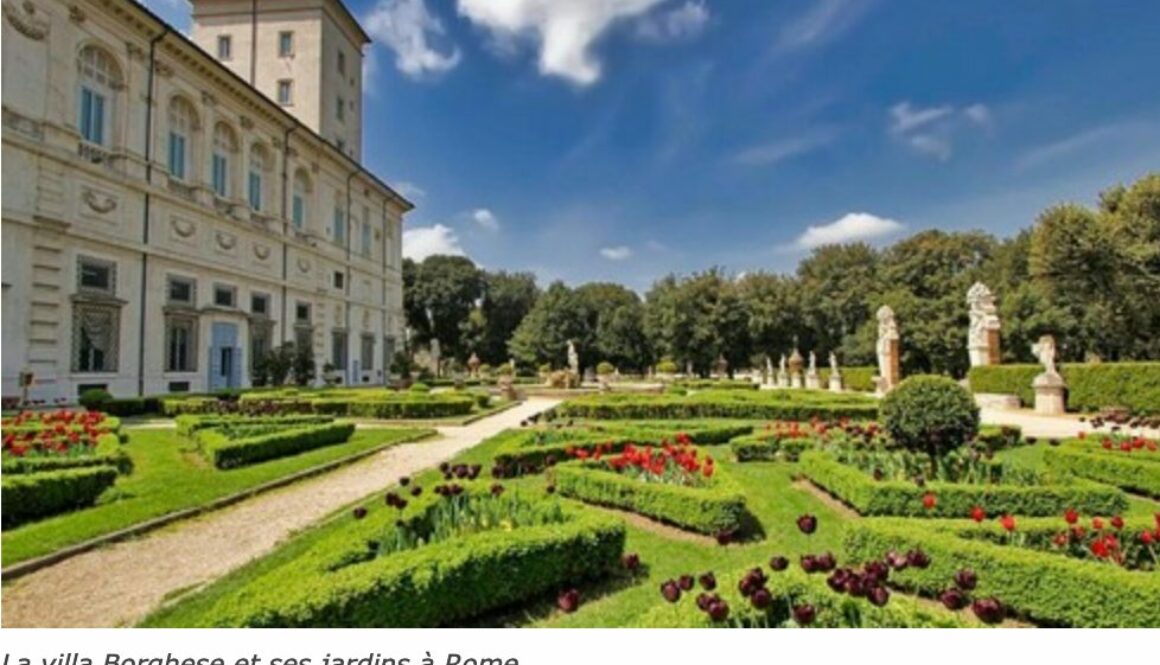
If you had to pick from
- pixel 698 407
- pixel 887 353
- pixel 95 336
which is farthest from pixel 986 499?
pixel 887 353

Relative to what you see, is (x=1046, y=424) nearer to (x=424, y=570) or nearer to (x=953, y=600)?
(x=953, y=600)

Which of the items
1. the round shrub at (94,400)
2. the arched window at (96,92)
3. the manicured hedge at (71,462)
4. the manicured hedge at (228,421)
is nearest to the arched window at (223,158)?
the arched window at (96,92)

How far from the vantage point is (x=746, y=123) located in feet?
26.1

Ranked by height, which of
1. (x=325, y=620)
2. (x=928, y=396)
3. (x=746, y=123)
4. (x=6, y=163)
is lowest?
(x=325, y=620)

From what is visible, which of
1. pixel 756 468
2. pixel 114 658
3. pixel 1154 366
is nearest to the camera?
pixel 114 658

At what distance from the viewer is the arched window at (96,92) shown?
19688mm

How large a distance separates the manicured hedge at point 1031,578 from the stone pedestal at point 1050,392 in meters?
20.0

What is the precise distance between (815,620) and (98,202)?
2357 centimetres

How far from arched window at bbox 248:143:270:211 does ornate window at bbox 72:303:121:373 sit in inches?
403

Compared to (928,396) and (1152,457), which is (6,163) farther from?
(1152,457)

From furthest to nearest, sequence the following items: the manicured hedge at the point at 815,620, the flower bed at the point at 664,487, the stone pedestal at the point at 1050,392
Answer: the stone pedestal at the point at 1050,392 → the flower bed at the point at 664,487 → the manicured hedge at the point at 815,620

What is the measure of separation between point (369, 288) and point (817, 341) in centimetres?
3724

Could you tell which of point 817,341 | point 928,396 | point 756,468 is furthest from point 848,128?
point 817,341

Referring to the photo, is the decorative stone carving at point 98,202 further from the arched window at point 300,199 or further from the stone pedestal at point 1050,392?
the stone pedestal at point 1050,392
